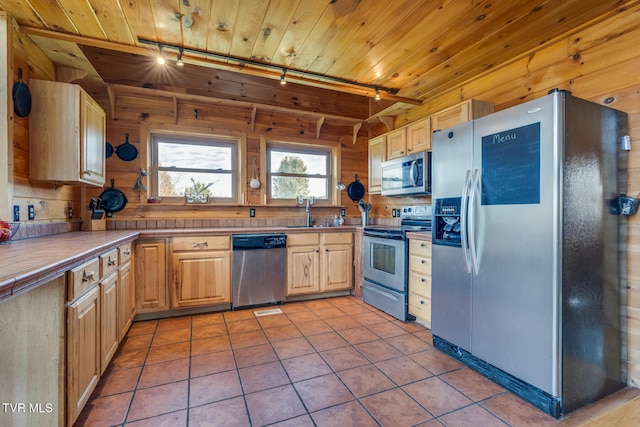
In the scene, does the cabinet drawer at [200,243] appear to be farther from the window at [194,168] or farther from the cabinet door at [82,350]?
the cabinet door at [82,350]

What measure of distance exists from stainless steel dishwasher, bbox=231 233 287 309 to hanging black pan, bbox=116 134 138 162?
4.69 feet

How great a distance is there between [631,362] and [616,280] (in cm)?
51

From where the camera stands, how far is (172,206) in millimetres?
3430

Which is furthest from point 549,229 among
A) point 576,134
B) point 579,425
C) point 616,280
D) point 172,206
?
point 172,206

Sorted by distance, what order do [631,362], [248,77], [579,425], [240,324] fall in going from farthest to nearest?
[248,77]
[240,324]
[631,362]
[579,425]

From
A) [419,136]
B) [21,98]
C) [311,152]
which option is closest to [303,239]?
[311,152]

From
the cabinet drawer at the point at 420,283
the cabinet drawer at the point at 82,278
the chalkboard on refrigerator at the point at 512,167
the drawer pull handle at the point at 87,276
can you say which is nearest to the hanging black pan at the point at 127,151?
the cabinet drawer at the point at 82,278

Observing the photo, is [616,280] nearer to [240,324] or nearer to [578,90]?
[578,90]

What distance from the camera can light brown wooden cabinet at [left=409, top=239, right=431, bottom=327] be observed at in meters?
2.68

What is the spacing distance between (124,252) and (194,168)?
148 centimetres

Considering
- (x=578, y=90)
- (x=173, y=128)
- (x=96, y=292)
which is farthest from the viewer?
(x=173, y=128)

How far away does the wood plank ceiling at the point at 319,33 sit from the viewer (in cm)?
193

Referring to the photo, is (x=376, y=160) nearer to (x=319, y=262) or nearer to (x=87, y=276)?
(x=319, y=262)

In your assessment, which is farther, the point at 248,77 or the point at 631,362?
the point at 248,77
